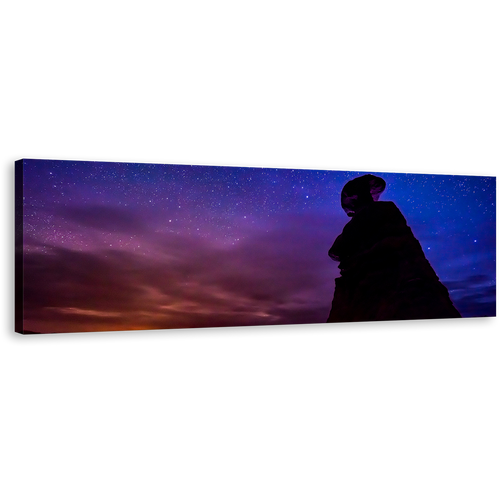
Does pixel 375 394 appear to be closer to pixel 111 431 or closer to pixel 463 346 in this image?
pixel 463 346

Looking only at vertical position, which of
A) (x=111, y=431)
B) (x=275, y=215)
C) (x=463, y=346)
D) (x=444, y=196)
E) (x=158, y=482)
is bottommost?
(x=158, y=482)

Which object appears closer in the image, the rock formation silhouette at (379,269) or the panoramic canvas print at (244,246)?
the panoramic canvas print at (244,246)

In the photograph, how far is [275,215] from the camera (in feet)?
16.9

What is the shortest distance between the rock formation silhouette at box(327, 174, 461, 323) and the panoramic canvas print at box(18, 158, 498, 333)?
0.06 feet

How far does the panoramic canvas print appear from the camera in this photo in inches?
157

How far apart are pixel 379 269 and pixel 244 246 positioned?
2533 mm

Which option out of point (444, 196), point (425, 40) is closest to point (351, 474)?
point (425, 40)

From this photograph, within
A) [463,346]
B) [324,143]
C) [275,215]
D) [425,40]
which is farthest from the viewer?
[275,215]

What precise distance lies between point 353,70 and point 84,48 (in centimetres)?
199

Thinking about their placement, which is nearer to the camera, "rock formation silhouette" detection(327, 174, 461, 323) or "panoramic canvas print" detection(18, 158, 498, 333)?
"panoramic canvas print" detection(18, 158, 498, 333)

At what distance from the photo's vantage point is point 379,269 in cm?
645

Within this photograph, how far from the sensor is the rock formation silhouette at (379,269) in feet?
20.2

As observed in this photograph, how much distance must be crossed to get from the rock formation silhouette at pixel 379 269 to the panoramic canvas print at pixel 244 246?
0.06 feet

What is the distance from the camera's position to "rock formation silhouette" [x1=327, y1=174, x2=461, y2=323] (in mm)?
6168
